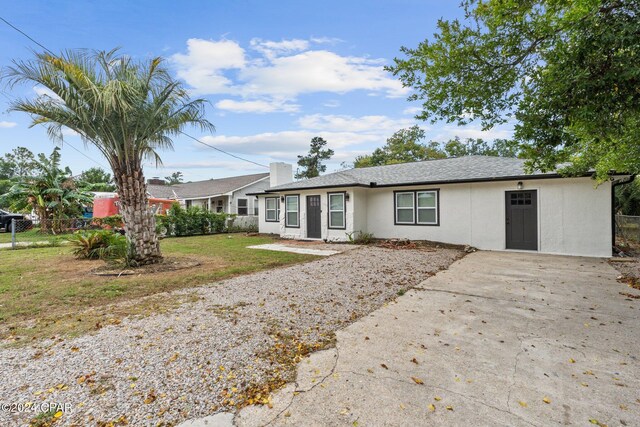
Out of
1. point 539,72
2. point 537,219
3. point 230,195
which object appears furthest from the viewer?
A: point 230,195

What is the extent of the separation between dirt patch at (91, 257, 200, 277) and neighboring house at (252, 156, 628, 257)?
6.98 meters

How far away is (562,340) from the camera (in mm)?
3600

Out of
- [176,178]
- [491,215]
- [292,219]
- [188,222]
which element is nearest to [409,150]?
[292,219]

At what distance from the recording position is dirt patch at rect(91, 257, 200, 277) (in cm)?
726

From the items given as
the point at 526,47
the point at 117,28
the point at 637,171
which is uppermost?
the point at 117,28

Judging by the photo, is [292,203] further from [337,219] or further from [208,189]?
[208,189]

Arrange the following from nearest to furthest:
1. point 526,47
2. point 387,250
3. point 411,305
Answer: point 411,305, point 526,47, point 387,250

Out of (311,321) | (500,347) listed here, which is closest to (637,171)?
(500,347)

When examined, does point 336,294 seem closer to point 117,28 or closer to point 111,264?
point 111,264

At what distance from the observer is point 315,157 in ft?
122

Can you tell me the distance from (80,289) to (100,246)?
417 cm

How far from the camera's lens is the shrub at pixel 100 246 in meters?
8.97

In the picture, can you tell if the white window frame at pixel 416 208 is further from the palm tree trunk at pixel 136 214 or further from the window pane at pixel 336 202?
the palm tree trunk at pixel 136 214

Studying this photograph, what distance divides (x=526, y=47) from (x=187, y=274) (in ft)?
26.2
